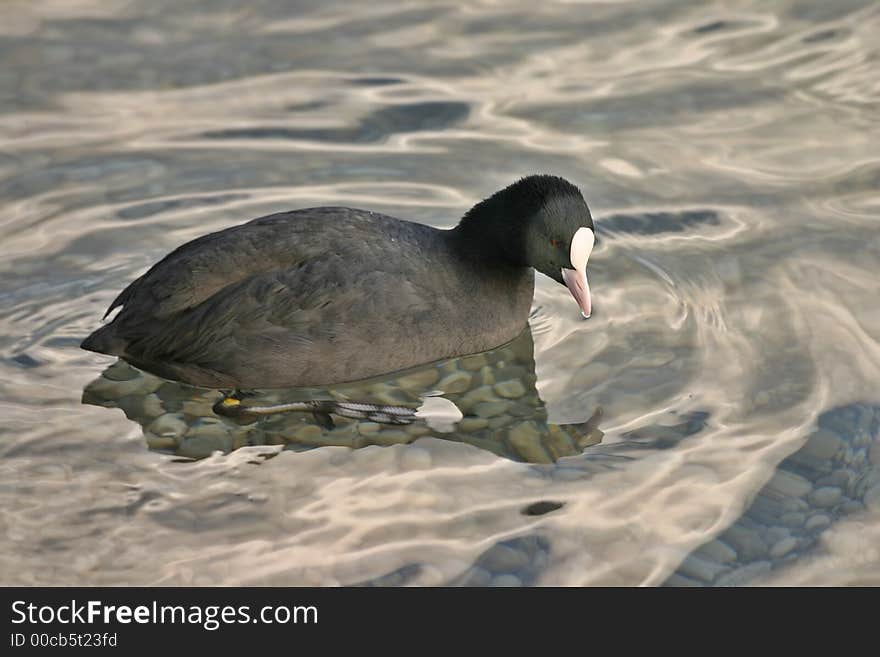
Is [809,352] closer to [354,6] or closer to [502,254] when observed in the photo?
[502,254]

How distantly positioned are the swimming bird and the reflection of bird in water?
10 cm

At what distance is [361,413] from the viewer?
19.4 feet

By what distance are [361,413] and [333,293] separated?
54 cm

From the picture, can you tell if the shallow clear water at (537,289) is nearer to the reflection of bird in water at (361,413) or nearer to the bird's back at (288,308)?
the reflection of bird in water at (361,413)

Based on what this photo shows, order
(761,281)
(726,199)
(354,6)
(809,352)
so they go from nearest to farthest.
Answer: (809,352)
(761,281)
(726,199)
(354,6)

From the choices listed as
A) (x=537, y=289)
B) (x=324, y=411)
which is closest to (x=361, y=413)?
(x=324, y=411)

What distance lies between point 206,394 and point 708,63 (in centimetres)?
494

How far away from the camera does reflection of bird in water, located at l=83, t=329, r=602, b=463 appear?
19.1ft

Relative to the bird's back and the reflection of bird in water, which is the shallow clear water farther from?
the bird's back

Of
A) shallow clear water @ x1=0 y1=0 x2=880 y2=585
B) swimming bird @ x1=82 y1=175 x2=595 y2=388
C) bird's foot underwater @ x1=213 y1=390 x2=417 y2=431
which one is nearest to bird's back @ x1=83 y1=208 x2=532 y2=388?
swimming bird @ x1=82 y1=175 x2=595 y2=388

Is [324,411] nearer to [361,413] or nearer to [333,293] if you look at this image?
[361,413]

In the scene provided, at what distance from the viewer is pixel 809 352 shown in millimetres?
6449
